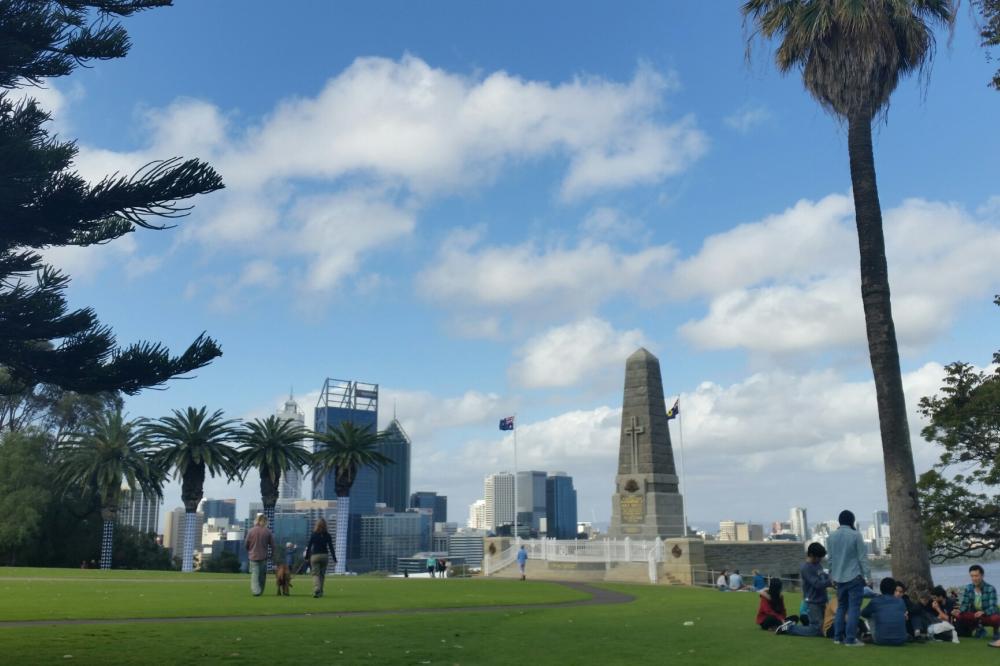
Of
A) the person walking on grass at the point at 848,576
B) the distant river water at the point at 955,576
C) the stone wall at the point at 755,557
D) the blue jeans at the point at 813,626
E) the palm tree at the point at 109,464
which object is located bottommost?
the distant river water at the point at 955,576

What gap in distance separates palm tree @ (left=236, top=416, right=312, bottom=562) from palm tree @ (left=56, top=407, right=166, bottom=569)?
4.95m

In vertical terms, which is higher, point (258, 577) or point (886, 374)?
point (886, 374)

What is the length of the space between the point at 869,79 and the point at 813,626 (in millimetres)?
12448

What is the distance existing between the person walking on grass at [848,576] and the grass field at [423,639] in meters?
0.31

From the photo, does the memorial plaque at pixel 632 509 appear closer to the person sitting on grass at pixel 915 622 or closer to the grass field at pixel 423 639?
the grass field at pixel 423 639

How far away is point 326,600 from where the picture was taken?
1672cm

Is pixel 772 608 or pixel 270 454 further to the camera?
pixel 270 454

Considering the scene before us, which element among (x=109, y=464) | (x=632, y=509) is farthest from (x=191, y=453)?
(x=632, y=509)

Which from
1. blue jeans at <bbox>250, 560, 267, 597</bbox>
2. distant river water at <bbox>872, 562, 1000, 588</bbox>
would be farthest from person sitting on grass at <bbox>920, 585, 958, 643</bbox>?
blue jeans at <bbox>250, 560, 267, 597</bbox>

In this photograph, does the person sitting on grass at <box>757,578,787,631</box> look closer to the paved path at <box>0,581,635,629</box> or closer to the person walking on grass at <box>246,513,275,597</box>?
the paved path at <box>0,581,635,629</box>

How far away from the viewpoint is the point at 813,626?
11.4m

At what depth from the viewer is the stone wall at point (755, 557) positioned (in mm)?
33688

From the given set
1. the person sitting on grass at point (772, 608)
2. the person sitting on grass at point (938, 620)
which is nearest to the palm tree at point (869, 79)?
the person sitting on grass at point (938, 620)

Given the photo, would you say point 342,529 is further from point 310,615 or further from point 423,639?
point 423,639
